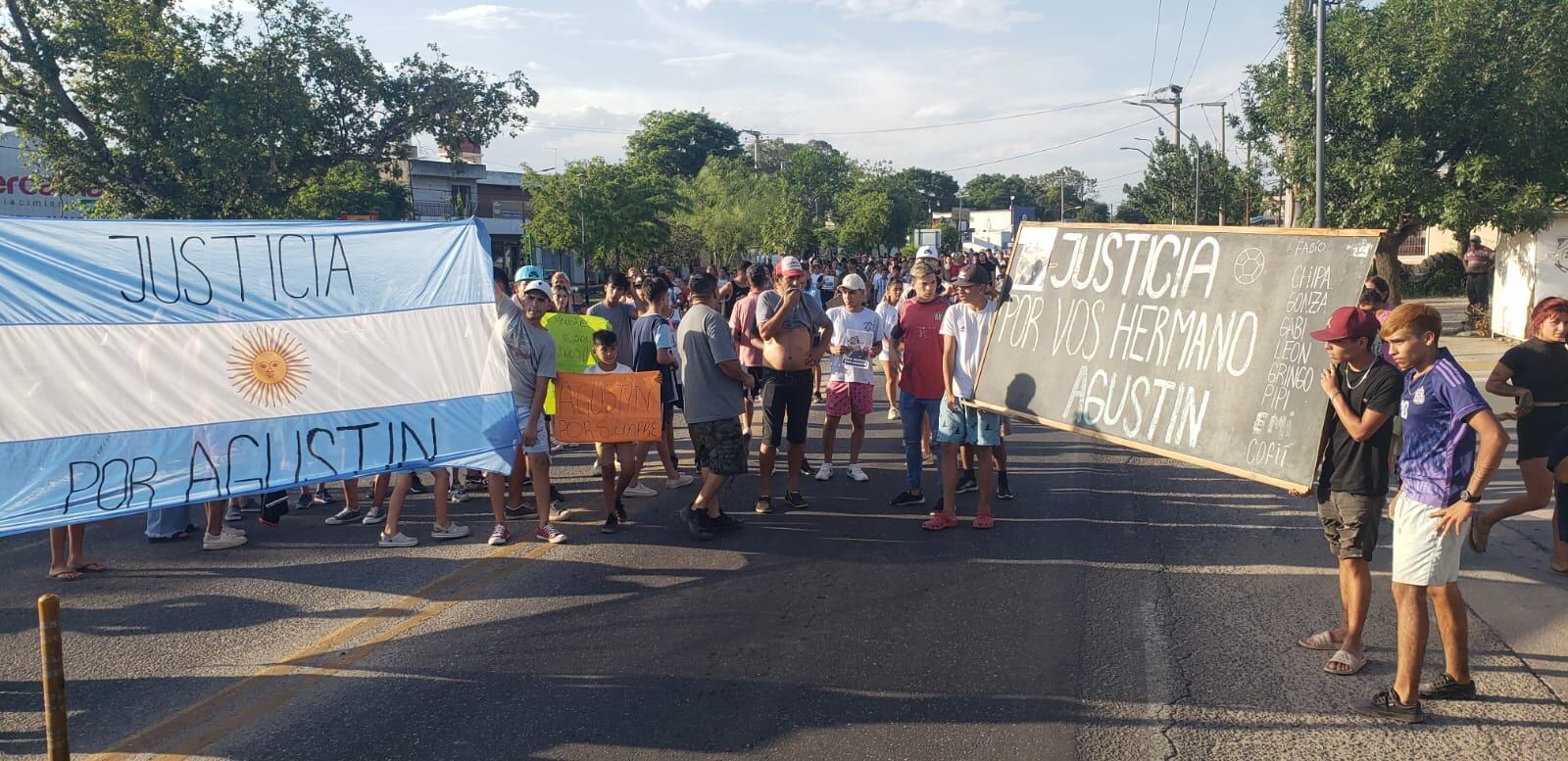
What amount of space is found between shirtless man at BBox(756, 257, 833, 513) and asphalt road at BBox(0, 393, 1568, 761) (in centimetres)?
50

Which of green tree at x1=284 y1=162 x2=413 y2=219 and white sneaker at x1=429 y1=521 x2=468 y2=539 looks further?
green tree at x1=284 y1=162 x2=413 y2=219

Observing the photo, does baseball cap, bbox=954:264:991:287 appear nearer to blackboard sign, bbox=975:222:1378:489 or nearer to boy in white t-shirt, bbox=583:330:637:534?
blackboard sign, bbox=975:222:1378:489

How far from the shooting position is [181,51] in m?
19.2

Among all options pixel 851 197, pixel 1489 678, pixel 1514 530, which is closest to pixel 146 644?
pixel 1489 678

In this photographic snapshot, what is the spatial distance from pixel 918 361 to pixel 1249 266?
2.67 meters

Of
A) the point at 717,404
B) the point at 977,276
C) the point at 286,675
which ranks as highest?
the point at 977,276

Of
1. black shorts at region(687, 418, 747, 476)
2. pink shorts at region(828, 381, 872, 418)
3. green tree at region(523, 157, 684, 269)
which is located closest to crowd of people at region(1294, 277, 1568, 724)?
black shorts at region(687, 418, 747, 476)

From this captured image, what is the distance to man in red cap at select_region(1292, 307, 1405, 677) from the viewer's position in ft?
15.4

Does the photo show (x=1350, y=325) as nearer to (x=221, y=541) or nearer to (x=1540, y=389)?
(x=1540, y=389)

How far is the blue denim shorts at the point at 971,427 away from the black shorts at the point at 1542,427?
10.1ft

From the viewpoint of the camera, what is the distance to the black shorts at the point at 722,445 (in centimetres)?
730

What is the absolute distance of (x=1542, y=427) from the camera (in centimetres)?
642

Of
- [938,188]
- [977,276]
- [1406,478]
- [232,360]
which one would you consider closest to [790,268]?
[977,276]

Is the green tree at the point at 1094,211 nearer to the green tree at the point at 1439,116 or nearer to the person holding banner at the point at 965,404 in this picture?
the green tree at the point at 1439,116
